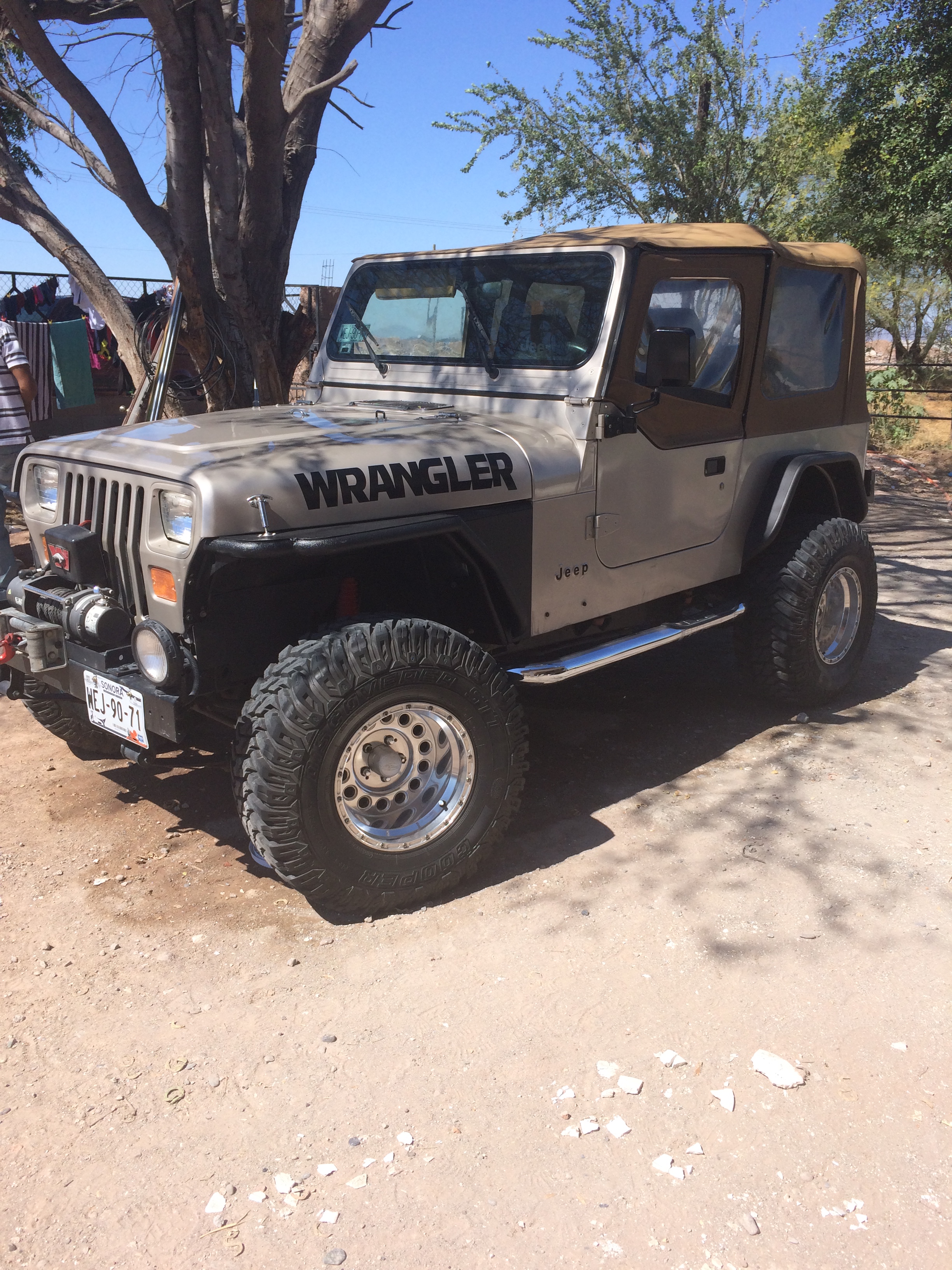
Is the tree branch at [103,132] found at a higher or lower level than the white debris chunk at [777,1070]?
higher

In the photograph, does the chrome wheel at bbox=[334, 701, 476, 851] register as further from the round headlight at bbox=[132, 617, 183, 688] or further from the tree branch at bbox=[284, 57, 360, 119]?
the tree branch at bbox=[284, 57, 360, 119]

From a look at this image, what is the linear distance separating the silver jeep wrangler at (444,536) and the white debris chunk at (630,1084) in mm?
959

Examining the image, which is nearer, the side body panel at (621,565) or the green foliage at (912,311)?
the side body panel at (621,565)

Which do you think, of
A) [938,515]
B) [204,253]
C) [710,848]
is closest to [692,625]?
[710,848]

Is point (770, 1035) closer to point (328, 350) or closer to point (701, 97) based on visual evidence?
point (328, 350)

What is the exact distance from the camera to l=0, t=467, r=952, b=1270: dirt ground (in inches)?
82.9

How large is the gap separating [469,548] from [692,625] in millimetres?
1283

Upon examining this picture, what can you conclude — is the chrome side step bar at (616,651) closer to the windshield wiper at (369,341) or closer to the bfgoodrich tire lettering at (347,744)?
the bfgoodrich tire lettering at (347,744)

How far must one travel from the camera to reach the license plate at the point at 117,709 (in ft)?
10.1

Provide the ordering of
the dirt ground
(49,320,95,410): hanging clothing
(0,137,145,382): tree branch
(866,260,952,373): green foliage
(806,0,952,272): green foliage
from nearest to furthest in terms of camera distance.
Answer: the dirt ground
(0,137,145,382): tree branch
(49,320,95,410): hanging clothing
(806,0,952,272): green foliage
(866,260,952,373): green foliage

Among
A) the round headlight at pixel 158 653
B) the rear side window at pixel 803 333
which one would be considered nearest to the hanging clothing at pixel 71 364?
the rear side window at pixel 803 333

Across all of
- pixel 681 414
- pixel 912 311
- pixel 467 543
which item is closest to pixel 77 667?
pixel 467 543

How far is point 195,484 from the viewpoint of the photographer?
114 inches

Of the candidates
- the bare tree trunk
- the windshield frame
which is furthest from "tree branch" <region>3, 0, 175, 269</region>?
the windshield frame
